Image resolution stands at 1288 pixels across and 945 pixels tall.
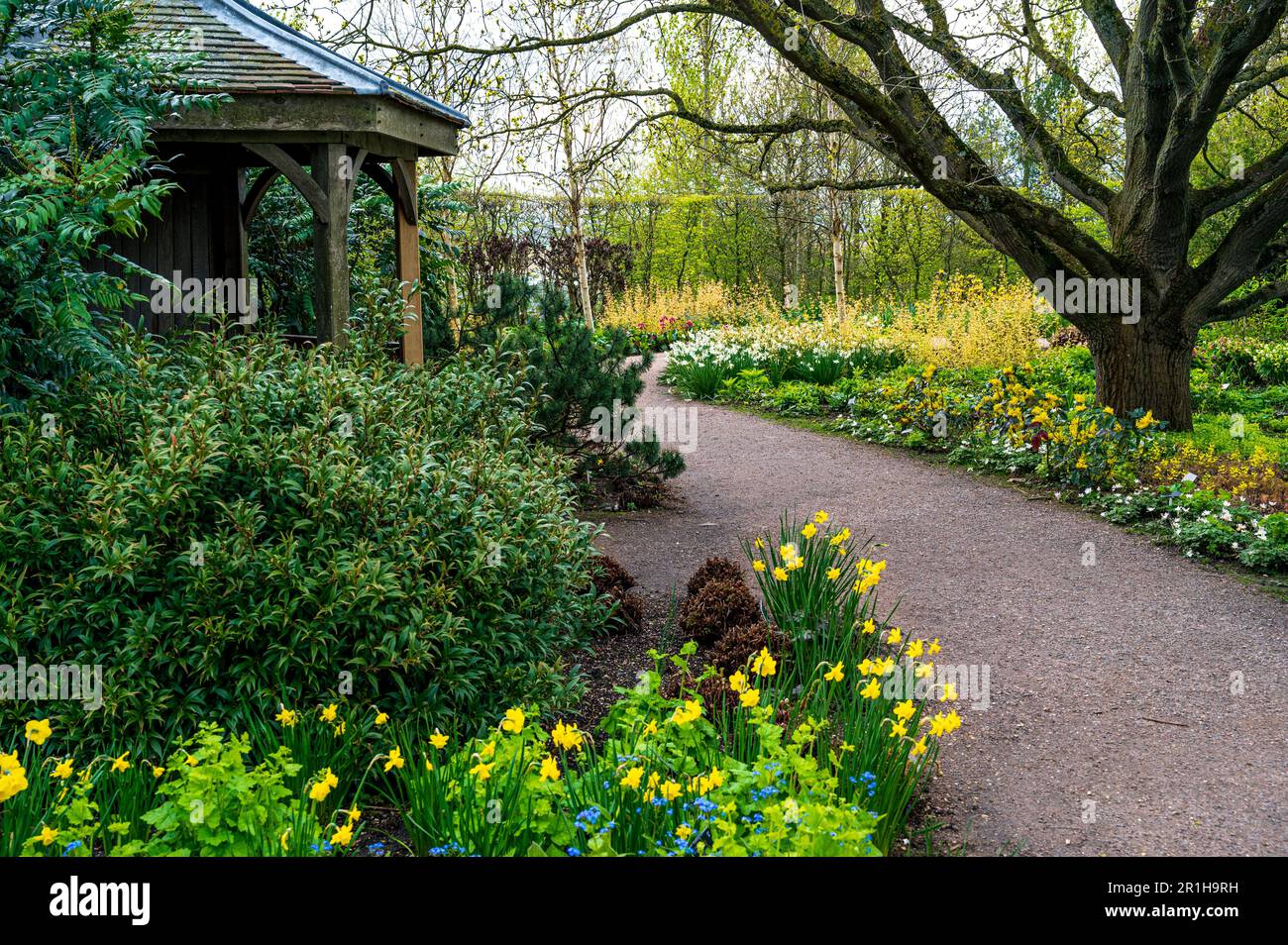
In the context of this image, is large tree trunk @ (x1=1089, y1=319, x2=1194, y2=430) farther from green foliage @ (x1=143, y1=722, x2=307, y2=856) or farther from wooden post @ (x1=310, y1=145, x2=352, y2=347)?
green foliage @ (x1=143, y1=722, x2=307, y2=856)

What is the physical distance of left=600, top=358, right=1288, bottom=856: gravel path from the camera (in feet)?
11.4

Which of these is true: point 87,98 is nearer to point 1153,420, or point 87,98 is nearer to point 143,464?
point 143,464

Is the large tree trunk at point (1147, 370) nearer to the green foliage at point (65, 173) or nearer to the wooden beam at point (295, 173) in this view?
the wooden beam at point (295, 173)

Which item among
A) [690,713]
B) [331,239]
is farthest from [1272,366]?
[690,713]

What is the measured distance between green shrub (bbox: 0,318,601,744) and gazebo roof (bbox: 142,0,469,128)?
3134mm

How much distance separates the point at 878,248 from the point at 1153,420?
47.0 ft

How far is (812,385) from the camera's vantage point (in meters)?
13.1

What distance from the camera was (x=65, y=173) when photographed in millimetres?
3896

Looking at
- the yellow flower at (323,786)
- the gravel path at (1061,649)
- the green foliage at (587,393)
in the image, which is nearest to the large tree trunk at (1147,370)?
the gravel path at (1061,649)

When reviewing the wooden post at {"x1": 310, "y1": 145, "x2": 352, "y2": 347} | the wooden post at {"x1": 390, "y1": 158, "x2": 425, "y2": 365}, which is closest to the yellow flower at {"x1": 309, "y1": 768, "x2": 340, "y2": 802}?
the wooden post at {"x1": 310, "y1": 145, "x2": 352, "y2": 347}

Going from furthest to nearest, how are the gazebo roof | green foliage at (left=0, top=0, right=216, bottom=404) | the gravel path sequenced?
the gazebo roof → green foliage at (left=0, top=0, right=216, bottom=404) → the gravel path

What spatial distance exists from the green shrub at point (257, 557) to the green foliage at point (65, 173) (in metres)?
0.22

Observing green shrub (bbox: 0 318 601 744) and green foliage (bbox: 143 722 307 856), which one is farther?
green shrub (bbox: 0 318 601 744)

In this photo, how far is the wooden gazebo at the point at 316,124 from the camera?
6559 millimetres
